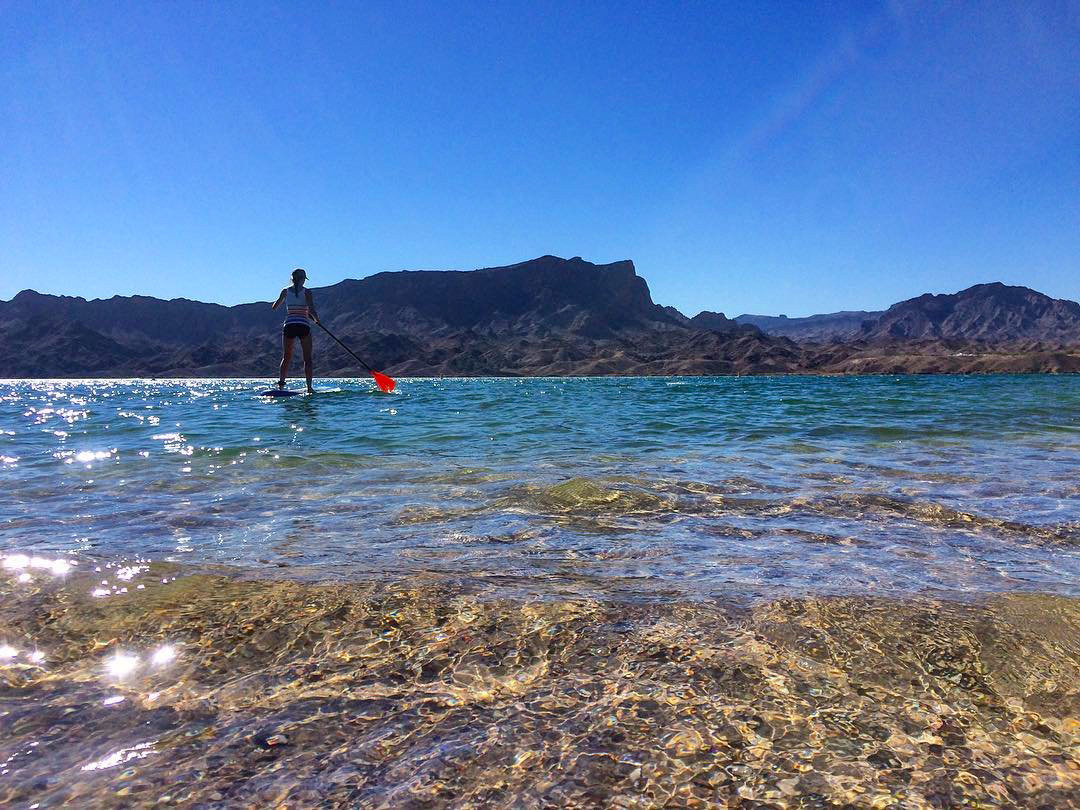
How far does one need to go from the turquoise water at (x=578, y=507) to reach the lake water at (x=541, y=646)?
5 cm

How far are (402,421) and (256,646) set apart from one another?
41.7 ft

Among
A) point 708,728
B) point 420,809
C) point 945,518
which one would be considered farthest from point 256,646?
point 945,518

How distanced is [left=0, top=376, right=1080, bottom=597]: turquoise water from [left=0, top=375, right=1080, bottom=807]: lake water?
0.05 metres

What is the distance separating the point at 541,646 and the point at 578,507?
312 centimetres

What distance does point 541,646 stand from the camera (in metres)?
2.76

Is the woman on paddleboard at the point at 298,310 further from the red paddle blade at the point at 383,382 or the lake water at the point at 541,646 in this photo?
the lake water at the point at 541,646

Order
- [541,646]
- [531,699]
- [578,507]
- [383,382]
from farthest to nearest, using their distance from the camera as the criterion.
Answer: [383,382] < [578,507] < [541,646] < [531,699]

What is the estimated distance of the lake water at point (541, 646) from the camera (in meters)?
1.88

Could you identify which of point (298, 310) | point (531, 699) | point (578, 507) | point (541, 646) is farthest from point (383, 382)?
point (531, 699)

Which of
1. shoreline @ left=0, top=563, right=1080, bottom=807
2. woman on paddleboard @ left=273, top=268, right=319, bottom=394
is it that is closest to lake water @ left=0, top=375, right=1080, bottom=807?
shoreline @ left=0, top=563, right=1080, bottom=807

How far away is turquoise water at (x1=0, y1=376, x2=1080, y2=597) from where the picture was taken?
3.97 metres

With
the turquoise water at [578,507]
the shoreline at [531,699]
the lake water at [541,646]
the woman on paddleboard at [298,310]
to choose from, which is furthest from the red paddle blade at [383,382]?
the shoreline at [531,699]

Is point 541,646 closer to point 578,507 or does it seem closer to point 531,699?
point 531,699

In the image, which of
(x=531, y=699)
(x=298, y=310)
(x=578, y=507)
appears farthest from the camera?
(x=298, y=310)
